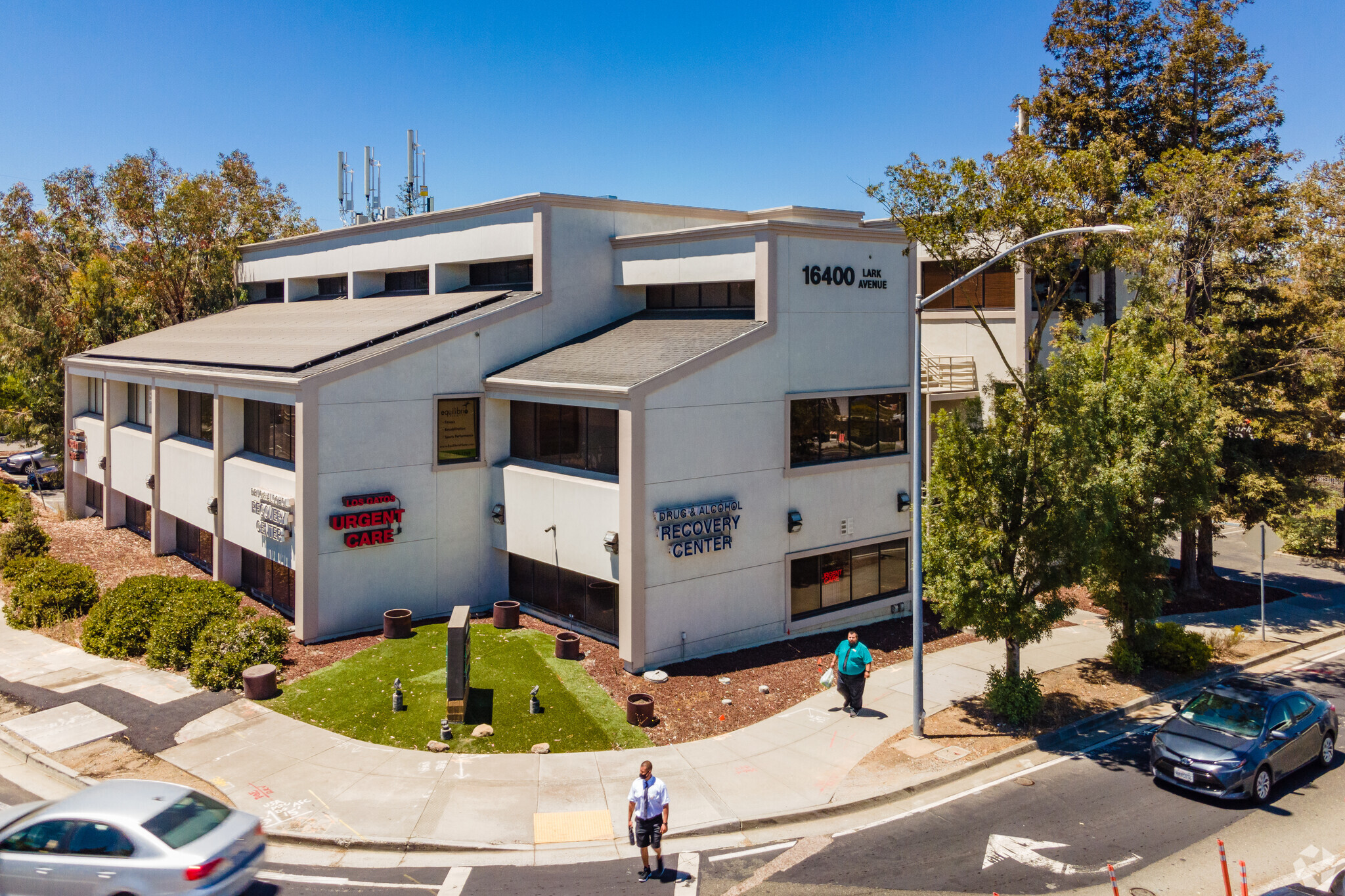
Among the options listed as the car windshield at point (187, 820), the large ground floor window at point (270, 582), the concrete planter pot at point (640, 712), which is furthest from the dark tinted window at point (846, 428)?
the car windshield at point (187, 820)

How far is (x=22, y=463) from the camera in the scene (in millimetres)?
55594

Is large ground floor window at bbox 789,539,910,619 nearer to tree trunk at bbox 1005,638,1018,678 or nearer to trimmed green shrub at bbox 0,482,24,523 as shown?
tree trunk at bbox 1005,638,1018,678

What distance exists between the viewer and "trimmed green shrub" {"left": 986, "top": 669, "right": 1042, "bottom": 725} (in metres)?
17.8

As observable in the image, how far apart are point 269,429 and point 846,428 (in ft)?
55.4

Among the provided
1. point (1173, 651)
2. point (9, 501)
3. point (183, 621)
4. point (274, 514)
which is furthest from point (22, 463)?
point (1173, 651)

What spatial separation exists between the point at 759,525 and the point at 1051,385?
26.6 ft

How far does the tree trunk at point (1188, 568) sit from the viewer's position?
30.1 metres

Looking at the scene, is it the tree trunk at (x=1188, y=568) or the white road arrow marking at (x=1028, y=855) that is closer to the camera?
the white road arrow marking at (x=1028, y=855)

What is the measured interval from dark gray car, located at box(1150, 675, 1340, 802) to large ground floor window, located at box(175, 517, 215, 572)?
26.7 metres

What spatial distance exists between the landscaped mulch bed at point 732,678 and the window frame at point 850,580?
653 mm

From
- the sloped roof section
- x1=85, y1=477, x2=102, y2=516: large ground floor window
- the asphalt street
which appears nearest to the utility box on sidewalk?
the asphalt street

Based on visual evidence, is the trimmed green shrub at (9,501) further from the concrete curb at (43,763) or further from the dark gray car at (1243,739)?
the dark gray car at (1243,739)

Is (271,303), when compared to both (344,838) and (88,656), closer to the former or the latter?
(88,656)

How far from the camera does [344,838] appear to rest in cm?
1318
